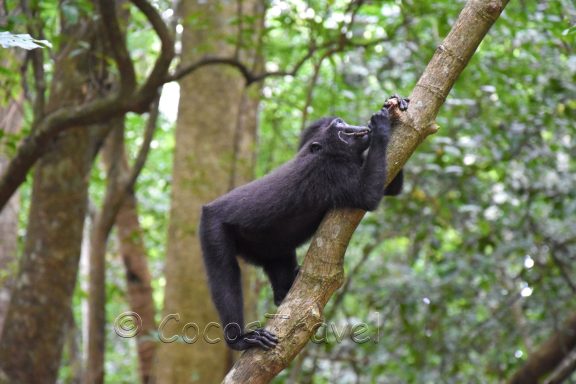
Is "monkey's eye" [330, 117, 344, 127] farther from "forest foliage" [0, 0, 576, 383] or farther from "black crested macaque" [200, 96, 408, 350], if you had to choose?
"forest foliage" [0, 0, 576, 383]

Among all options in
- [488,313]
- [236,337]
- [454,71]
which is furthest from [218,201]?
[488,313]

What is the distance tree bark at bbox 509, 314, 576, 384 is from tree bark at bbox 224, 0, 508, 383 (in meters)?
4.76

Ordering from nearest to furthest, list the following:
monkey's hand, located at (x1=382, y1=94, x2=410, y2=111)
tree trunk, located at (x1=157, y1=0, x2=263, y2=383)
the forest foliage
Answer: monkey's hand, located at (x1=382, y1=94, x2=410, y2=111) < tree trunk, located at (x1=157, y1=0, x2=263, y2=383) < the forest foliage

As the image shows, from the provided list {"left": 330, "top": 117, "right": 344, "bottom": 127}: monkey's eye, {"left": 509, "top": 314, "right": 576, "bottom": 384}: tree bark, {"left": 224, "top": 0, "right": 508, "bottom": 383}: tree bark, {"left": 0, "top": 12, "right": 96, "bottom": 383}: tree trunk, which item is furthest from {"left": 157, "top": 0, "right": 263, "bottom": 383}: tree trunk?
{"left": 224, "top": 0, "right": 508, "bottom": 383}: tree bark

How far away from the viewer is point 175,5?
7559mm

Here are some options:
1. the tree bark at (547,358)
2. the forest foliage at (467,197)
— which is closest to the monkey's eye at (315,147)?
the forest foliage at (467,197)

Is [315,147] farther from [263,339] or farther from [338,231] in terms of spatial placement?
[263,339]

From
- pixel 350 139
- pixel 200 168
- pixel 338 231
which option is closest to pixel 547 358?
pixel 200 168

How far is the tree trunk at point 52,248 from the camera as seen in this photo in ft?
20.3

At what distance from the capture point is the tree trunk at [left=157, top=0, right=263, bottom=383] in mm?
7043

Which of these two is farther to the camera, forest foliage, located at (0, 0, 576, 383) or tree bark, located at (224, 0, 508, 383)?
forest foliage, located at (0, 0, 576, 383)

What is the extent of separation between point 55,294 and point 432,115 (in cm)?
409

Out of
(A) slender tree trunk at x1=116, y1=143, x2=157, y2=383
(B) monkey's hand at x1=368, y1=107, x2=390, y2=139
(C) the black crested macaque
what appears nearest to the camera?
(B) monkey's hand at x1=368, y1=107, x2=390, y2=139

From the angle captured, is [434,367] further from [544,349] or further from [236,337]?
[236,337]
